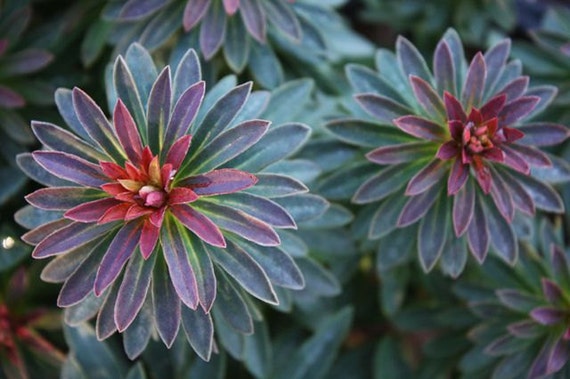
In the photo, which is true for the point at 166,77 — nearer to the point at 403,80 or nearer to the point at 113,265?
the point at 113,265

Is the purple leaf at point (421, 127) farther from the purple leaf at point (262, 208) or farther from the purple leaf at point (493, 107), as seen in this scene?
the purple leaf at point (262, 208)

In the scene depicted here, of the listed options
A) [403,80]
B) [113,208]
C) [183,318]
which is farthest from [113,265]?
[403,80]

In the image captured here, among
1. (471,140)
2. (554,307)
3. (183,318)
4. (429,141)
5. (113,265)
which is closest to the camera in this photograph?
(113,265)

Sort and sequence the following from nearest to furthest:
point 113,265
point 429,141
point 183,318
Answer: point 113,265 < point 183,318 < point 429,141

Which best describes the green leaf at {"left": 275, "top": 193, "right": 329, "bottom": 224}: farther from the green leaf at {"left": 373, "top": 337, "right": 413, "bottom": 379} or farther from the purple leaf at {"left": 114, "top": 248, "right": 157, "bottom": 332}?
the green leaf at {"left": 373, "top": 337, "right": 413, "bottom": 379}

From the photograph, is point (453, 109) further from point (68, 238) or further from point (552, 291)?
point (68, 238)

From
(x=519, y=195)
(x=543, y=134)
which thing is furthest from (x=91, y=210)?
(x=543, y=134)

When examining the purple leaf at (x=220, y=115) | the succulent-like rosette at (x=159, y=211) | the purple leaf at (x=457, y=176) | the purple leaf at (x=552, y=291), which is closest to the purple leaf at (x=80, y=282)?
the succulent-like rosette at (x=159, y=211)
